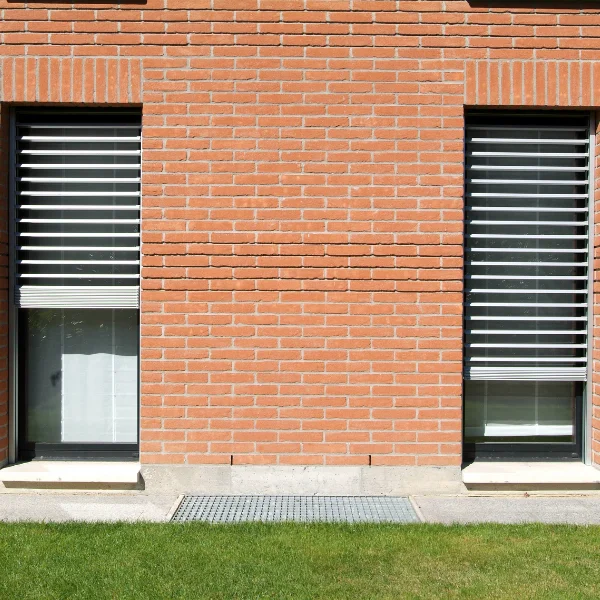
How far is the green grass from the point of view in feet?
12.3

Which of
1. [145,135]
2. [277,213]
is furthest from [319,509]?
[145,135]

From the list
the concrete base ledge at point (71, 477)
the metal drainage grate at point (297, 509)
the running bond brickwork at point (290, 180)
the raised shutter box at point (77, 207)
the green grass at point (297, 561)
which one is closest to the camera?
the green grass at point (297, 561)

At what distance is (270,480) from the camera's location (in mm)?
5484

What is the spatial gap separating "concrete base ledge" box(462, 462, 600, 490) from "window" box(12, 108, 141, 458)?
2893 millimetres

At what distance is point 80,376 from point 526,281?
3.96 metres

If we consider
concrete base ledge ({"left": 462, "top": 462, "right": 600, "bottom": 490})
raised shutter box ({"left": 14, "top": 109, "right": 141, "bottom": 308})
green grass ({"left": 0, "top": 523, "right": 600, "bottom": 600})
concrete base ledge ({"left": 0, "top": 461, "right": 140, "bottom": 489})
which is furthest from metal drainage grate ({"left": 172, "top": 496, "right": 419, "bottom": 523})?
raised shutter box ({"left": 14, "top": 109, "right": 141, "bottom": 308})

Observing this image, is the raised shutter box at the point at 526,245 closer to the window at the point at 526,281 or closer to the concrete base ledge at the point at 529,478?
the window at the point at 526,281

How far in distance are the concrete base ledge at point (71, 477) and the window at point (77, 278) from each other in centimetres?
30

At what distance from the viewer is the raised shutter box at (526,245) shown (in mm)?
5793

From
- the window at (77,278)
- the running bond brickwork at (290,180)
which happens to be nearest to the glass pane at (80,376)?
the window at (77,278)

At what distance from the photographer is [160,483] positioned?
5.49 metres

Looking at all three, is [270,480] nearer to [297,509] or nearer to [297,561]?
[297,509]

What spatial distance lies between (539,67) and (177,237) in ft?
10.6

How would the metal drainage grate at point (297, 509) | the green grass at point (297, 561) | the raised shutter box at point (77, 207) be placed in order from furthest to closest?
the raised shutter box at point (77, 207), the metal drainage grate at point (297, 509), the green grass at point (297, 561)
